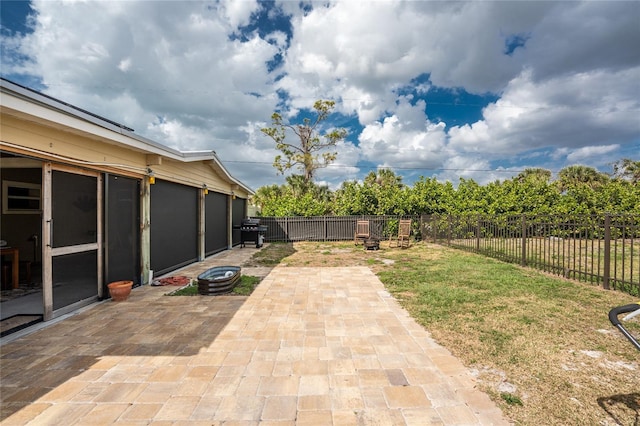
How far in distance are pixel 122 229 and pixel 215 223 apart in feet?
16.4

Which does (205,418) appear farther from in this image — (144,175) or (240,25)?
(240,25)

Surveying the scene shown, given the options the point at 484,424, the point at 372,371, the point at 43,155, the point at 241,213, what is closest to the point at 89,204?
the point at 43,155

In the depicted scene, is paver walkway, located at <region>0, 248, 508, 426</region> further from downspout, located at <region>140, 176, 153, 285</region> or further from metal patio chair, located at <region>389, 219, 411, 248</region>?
metal patio chair, located at <region>389, 219, 411, 248</region>

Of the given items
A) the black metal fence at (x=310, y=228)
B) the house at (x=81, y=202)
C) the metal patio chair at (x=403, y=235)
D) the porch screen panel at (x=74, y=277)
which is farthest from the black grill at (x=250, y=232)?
Result: the porch screen panel at (x=74, y=277)

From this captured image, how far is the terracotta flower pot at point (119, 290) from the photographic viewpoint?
449 centimetres

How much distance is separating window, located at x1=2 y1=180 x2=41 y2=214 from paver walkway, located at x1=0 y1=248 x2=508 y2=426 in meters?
3.79

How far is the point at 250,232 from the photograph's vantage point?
40.6 ft

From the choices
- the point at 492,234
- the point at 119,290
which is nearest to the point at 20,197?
the point at 119,290

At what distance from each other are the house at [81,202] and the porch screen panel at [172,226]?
24mm

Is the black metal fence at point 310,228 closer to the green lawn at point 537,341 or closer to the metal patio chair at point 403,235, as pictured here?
the metal patio chair at point 403,235

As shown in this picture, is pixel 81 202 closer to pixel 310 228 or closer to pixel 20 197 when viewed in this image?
pixel 20 197

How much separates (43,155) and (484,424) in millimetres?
5400

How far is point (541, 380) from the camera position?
2.30 m

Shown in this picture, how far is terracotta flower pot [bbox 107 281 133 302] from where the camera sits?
4.49 m
